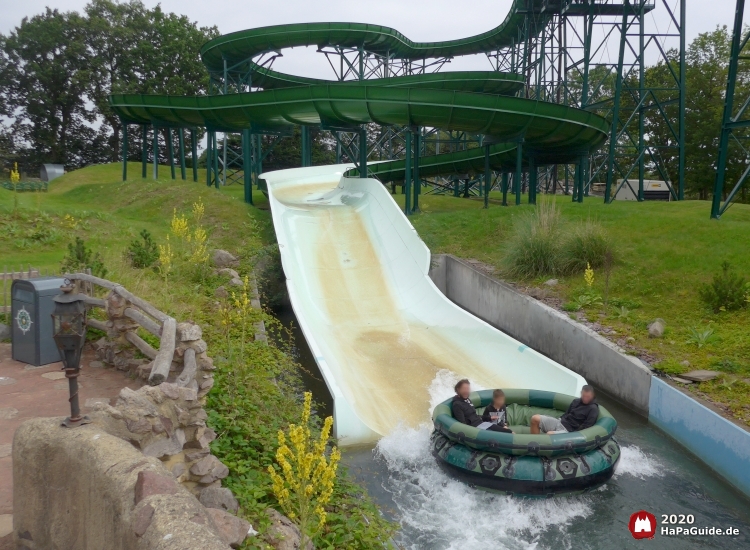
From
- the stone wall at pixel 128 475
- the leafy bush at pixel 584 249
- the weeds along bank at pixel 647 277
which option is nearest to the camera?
the stone wall at pixel 128 475

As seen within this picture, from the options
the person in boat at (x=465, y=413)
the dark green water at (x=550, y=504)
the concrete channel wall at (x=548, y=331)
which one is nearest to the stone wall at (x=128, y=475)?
the dark green water at (x=550, y=504)

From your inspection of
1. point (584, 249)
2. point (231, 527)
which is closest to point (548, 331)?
point (584, 249)

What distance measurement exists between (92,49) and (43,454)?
42368mm

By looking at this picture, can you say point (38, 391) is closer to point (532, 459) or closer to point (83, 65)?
point (532, 459)

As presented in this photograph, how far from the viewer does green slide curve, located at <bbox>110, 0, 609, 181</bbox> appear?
17.0 m

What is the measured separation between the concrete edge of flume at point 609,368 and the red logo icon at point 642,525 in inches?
44.5

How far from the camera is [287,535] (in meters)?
4.03

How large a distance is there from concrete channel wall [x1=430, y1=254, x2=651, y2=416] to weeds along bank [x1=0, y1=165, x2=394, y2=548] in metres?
4.10

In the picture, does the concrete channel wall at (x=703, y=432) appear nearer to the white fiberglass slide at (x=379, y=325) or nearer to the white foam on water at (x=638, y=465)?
the white foam on water at (x=638, y=465)

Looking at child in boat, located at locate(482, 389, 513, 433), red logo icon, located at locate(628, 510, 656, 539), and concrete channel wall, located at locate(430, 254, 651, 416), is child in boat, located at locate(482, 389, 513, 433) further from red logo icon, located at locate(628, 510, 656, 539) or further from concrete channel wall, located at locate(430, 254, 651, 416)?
concrete channel wall, located at locate(430, 254, 651, 416)

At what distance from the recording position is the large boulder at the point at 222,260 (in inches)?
488

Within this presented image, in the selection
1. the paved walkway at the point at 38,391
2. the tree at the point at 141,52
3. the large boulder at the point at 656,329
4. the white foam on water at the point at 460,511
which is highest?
the tree at the point at 141,52

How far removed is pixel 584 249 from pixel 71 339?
33.3ft

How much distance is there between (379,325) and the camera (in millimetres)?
10555
